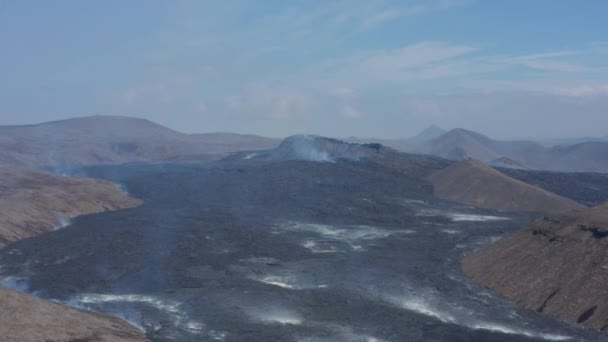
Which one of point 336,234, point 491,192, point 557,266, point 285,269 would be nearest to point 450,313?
point 557,266

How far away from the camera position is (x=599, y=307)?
91.8 feet

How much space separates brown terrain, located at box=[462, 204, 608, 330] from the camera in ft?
94.9

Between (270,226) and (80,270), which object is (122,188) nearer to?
(270,226)

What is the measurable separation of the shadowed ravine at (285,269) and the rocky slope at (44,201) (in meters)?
2.71

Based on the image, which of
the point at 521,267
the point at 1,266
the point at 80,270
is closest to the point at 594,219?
the point at 521,267

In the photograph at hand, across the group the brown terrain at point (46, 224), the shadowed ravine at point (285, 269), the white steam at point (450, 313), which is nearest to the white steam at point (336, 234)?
the shadowed ravine at point (285, 269)

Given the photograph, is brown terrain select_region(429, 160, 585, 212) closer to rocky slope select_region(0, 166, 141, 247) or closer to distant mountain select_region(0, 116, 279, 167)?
rocky slope select_region(0, 166, 141, 247)

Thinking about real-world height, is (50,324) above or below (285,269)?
above

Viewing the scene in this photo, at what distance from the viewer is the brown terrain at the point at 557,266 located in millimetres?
28938

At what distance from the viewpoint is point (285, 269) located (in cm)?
3669

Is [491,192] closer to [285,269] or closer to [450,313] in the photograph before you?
[285,269]

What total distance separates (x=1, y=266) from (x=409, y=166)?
2626 inches

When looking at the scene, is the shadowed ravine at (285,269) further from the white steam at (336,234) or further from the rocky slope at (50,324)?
the rocky slope at (50,324)

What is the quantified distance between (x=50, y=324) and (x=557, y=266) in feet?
86.2
